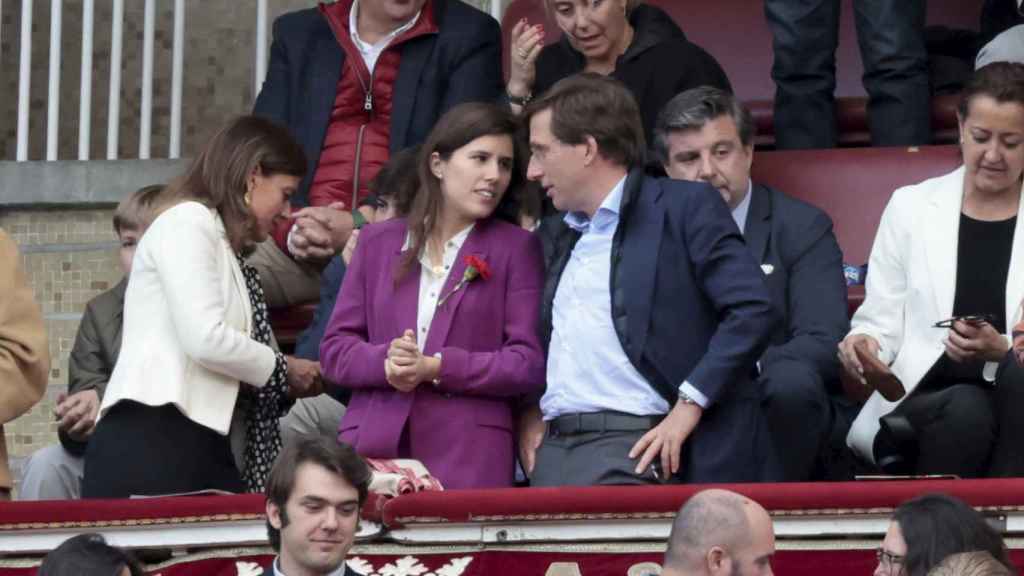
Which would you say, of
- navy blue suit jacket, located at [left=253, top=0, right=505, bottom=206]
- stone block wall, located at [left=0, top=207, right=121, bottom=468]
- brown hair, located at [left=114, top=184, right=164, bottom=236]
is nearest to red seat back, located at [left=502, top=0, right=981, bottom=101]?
navy blue suit jacket, located at [left=253, top=0, right=505, bottom=206]

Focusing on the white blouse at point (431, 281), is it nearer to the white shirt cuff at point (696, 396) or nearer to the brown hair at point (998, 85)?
the white shirt cuff at point (696, 396)

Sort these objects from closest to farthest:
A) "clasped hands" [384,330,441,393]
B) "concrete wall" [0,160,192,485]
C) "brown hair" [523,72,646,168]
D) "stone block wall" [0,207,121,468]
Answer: "clasped hands" [384,330,441,393], "brown hair" [523,72,646,168], "stone block wall" [0,207,121,468], "concrete wall" [0,160,192,485]

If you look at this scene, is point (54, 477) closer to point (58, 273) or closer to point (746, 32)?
point (58, 273)

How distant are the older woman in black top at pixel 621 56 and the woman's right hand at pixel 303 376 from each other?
3.90 feet

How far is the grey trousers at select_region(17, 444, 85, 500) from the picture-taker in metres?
7.52

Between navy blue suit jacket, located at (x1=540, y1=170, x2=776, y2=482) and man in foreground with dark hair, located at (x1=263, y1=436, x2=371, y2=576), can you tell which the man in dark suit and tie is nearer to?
navy blue suit jacket, located at (x1=540, y1=170, x2=776, y2=482)

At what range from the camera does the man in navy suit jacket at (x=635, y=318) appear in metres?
6.63

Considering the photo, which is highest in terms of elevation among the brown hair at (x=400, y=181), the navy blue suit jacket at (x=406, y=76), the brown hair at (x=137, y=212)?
the navy blue suit jacket at (x=406, y=76)

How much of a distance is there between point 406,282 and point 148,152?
8.71 ft

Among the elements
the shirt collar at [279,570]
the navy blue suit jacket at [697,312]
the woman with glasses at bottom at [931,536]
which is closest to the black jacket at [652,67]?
the navy blue suit jacket at [697,312]

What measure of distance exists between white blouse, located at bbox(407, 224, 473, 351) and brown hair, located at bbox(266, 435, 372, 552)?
0.80m

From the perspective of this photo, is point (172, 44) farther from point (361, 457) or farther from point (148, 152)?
point (361, 457)

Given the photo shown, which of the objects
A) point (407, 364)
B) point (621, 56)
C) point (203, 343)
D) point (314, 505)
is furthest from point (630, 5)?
point (314, 505)

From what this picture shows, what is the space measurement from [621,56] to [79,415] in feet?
6.51
